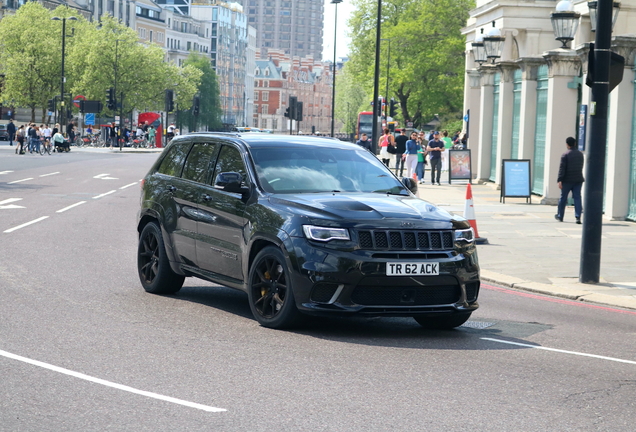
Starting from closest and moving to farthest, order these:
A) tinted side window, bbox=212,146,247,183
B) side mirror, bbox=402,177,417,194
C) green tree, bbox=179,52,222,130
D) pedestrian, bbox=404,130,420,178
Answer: tinted side window, bbox=212,146,247,183 < side mirror, bbox=402,177,417,194 < pedestrian, bbox=404,130,420,178 < green tree, bbox=179,52,222,130

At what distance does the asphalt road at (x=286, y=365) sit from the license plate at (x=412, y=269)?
21.4 inches

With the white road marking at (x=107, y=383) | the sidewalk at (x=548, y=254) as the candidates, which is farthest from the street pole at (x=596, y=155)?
the white road marking at (x=107, y=383)

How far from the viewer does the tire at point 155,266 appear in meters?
10.3

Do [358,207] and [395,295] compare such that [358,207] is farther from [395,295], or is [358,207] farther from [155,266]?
[155,266]

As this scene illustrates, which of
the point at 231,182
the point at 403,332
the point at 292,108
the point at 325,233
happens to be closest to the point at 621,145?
the point at 403,332

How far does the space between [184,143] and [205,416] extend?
5.38 m

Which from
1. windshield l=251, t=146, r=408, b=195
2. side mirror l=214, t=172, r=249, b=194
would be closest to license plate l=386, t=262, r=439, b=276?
windshield l=251, t=146, r=408, b=195

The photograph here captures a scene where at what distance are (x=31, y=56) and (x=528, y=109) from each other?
68967mm

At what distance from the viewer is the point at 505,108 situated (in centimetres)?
3188

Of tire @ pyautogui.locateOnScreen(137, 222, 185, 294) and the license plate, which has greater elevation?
the license plate

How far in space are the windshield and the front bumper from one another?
1078 millimetres

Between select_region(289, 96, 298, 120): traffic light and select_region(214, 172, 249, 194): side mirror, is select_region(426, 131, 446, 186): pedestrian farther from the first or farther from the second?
select_region(214, 172, 249, 194): side mirror

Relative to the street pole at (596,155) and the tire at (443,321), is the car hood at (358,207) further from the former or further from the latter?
the street pole at (596,155)

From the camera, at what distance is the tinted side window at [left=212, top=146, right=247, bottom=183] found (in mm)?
9430
